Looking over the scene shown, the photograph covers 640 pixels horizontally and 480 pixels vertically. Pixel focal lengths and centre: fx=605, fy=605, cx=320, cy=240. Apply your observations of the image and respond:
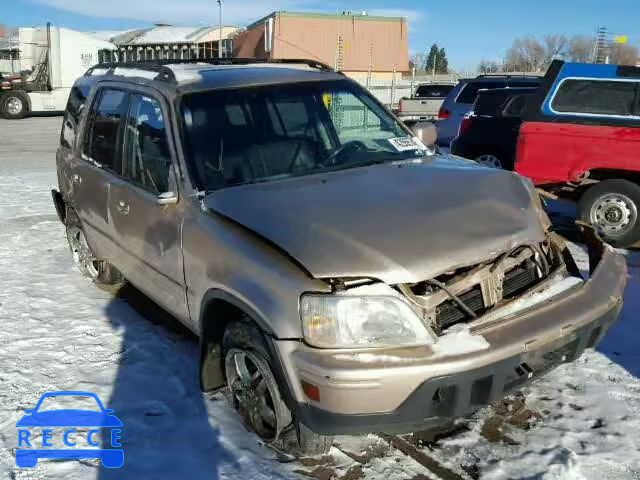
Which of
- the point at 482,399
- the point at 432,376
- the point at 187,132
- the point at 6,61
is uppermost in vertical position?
the point at 6,61

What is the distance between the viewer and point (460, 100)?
12914mm

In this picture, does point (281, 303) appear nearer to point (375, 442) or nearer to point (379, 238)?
point (379, 238)

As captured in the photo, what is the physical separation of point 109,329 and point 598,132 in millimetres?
5241

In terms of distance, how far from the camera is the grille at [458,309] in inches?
107

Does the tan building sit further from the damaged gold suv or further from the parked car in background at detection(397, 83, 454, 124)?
the damaged gold suv

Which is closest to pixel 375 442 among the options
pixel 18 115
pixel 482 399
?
pixel 482 399

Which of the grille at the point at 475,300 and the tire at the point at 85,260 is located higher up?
the grille at the point at 475,300

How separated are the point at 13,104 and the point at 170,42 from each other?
15662 mm

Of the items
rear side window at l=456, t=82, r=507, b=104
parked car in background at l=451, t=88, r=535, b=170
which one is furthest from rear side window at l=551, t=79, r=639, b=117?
rear side window at l=456, t=82, r=507, b=104

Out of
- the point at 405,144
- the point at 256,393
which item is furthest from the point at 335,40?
the point at 256,393

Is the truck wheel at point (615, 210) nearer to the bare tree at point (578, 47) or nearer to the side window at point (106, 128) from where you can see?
the side window at point (106, 128)

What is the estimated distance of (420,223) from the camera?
2818 millimetres

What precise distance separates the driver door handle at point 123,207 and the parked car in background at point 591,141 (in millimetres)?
4673

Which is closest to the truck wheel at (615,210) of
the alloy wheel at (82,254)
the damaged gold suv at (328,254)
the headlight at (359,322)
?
the damaged gold suv at (328,254)
